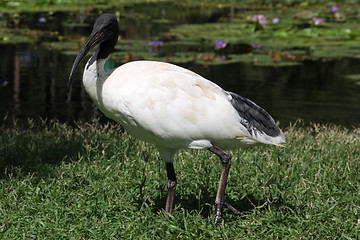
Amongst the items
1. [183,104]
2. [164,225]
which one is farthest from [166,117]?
[164,225]

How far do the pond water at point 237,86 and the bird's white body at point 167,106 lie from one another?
365cm

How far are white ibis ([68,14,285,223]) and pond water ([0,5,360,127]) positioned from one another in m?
3.56

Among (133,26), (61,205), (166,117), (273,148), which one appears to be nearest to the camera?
(166,117)

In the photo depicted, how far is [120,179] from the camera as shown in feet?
13.6

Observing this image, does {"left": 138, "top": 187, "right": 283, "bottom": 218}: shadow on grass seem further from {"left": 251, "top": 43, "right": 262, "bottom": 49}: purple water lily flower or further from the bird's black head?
{"left": 251, "top": 43, "right": 262, "bottom": 49}: purple water lily flower

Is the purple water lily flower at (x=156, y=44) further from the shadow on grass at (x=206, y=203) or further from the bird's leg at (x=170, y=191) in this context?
the bird's leg at (x=170, y=191)

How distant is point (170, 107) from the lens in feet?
10.6

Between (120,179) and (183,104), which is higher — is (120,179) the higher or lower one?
the lower one

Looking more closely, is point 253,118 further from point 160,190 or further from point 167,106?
point 160,190

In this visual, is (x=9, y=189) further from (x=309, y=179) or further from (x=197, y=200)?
(x=309, y=179)

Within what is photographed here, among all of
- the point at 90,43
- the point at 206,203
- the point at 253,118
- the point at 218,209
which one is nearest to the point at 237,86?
the point at 206,203

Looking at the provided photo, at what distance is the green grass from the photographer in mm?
3408

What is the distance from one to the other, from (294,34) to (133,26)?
3.76 metres

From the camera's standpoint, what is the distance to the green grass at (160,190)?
11.2 ft
